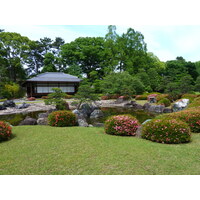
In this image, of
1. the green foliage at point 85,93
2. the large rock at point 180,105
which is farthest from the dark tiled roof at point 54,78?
the large rock at point 180,105

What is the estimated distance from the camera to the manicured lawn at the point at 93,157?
9.34 ft

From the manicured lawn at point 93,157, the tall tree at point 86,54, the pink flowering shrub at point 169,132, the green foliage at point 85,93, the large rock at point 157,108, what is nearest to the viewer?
the manicured lawn at point 93,157

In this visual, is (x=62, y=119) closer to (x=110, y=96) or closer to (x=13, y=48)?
(x=110, y=96)

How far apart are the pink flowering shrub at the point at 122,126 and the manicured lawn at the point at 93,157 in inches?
30.9

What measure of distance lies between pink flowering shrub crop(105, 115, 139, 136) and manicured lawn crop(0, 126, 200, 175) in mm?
785

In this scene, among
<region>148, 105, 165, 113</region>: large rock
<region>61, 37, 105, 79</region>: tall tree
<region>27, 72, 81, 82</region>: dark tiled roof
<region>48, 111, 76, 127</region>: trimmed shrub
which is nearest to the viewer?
<region>48, 111, 76, 127</region>: trimmed shrub

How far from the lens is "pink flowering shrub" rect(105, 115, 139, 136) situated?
5395 millimetres

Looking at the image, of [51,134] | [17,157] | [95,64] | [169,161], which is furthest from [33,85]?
[169,161]

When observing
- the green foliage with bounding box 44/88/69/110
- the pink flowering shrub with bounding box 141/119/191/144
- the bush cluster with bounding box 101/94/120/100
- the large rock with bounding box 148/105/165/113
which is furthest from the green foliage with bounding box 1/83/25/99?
the pink flowering shrub with bounding box 141/119/191/144

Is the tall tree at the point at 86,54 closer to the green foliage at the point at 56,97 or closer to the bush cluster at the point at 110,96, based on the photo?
the bush cluster at the point at 110,96

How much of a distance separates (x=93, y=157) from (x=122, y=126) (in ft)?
7.41

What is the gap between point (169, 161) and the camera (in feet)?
10.4

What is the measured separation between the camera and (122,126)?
17.8 ft

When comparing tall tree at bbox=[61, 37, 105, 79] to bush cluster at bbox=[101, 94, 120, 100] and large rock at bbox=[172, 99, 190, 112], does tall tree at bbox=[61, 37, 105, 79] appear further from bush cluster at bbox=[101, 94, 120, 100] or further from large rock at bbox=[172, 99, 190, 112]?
large rock at bbox=[172, 99, 190, 112]
